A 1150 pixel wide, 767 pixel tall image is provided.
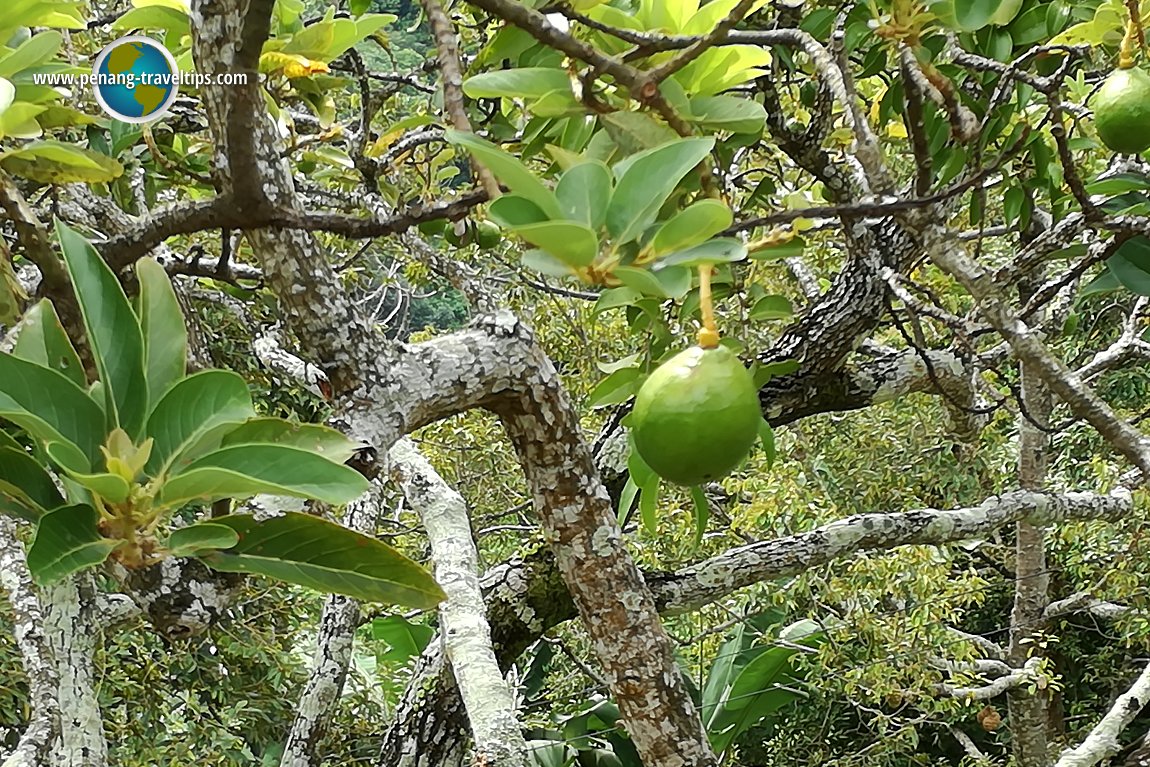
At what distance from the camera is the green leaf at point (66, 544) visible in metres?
0.49

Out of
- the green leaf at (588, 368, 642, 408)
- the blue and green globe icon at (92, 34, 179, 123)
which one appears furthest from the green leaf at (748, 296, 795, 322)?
the blue and green globe icon at (92, 34, 179, 123)

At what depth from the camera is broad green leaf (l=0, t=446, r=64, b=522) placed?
21.1 inches

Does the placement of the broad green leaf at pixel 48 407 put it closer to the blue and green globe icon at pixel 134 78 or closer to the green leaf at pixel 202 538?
the green leaf at pixel 202 538

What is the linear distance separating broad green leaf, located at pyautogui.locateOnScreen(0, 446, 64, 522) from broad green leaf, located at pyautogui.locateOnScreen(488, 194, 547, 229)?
0.94 ft

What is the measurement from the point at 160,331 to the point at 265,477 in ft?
0.47

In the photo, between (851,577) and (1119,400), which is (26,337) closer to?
(851,577)

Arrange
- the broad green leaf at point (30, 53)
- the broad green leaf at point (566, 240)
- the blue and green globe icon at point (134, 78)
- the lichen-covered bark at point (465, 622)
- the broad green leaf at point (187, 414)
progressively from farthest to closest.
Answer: the lichen-covered bark at point (465, 622) < the blue and green globe icon at point (134, 78) < the broad green leaf at point (30, 53) < the broad green leaf at point (187, 414) < the broad green leaf at point (566, 240)

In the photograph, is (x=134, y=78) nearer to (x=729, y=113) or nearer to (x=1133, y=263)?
(x=729, y=113)

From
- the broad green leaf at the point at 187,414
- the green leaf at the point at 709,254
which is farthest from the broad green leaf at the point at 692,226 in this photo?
the broad green leaf at the point at 187,414

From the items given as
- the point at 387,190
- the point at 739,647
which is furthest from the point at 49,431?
the point at 739,647

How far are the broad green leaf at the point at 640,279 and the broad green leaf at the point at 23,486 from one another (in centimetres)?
33

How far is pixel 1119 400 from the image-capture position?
4098 millimetres

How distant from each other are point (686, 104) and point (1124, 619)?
114 inches

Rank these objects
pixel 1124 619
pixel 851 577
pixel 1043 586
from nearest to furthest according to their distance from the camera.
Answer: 1. pixel 851 577
2. pixel 1043 586
3. pixel 1124 619
